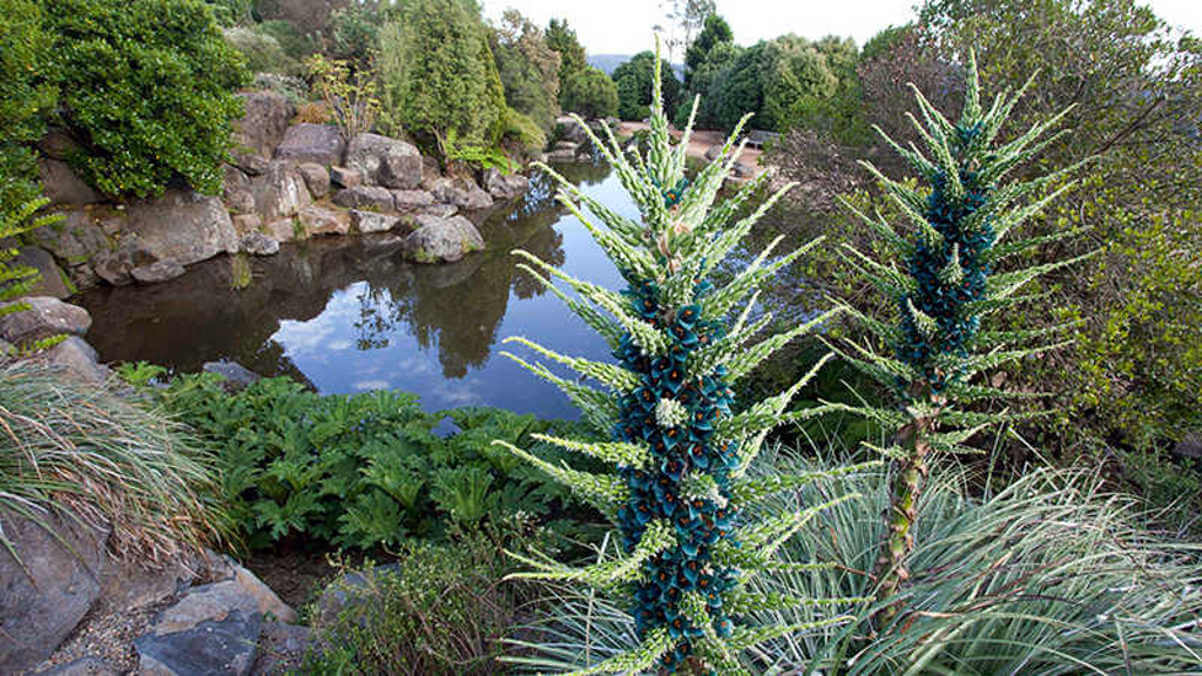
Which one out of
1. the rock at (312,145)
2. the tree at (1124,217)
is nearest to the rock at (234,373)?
the tree at (1124,217)

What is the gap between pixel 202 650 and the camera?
124 inches

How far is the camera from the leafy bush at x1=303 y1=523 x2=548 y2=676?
294 cm

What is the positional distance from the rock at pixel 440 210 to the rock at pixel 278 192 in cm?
355

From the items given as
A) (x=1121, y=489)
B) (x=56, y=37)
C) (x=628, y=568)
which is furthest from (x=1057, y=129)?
(x=56, y=37)

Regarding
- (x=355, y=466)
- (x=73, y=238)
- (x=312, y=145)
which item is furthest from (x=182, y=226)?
(x=355, y=466)

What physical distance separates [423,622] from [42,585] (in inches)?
80.5

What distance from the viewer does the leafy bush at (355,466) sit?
4293 mm

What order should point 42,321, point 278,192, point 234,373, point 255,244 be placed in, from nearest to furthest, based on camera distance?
point 234,373
point 42,321
point 255,244
point 278,192

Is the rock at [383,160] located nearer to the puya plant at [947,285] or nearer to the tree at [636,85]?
the puya plant at [947,285]

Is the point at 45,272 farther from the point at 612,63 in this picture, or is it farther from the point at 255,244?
the point at 612,63

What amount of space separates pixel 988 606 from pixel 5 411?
5.40 metres

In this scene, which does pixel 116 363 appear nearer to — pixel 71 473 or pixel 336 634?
pixel 71 473

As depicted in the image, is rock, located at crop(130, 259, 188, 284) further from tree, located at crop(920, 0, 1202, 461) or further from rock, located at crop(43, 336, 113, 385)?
tree, located at crop(920, 0, 1202, 461)

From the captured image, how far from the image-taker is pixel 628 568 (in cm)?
150
